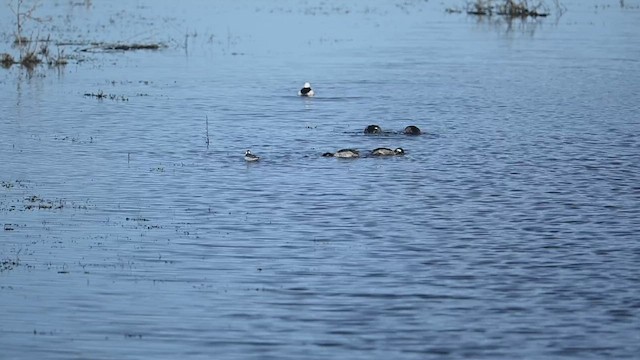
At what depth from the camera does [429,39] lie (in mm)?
49656

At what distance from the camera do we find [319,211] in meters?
18.9

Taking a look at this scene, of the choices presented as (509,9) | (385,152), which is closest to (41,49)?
(385,152)

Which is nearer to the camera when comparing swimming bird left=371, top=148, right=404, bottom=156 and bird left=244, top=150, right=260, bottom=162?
bird left=244, top=150, right=260, bottom=162

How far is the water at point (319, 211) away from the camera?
12906mm

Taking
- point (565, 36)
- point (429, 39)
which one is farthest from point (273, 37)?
point (565, 36)

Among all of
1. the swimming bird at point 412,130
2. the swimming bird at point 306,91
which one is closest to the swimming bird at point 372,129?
the swimming bird at point 412,130

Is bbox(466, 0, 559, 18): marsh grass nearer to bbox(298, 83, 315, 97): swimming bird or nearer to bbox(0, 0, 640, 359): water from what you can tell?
bbox(0, 0, 640, 359): water

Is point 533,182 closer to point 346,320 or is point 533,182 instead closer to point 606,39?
point 346,320

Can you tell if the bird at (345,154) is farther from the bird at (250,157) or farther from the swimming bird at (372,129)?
the swimming bird at (372,129)

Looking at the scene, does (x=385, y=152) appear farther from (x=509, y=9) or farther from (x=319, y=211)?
(x=509, y=9)

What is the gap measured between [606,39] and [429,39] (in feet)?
22.9

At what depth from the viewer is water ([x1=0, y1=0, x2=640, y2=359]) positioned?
12.9 meters

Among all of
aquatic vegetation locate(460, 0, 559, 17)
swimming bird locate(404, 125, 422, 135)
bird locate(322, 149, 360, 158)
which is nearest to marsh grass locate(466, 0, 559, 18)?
aquatic vegetation locate(460, 0, 559, 17)

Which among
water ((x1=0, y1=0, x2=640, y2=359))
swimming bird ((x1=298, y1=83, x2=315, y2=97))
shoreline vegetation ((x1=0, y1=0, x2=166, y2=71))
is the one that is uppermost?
shoreline vegetation ((x1=0, y1=0, x2=166, y2=71))
